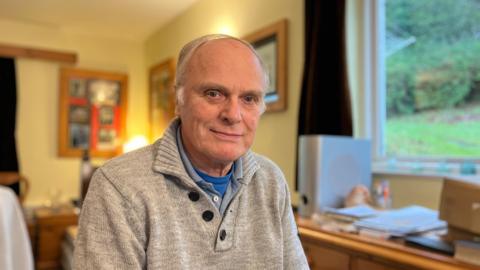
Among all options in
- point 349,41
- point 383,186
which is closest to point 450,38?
point 349,41

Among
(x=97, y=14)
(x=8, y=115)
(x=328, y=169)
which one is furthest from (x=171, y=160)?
(x=8, y=115)

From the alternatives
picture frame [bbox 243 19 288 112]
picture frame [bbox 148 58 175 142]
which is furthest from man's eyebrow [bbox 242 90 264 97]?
picture frame [bbox 148 58 175 142]

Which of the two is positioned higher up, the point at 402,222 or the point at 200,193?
the point at 200,193

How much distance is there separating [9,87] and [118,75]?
1060mm

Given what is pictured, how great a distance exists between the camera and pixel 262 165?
1131 millimetres

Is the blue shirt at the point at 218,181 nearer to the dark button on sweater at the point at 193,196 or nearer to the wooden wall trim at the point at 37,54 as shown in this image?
the dark button on sweater at the point at 193,196

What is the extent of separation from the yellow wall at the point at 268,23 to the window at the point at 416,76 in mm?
355

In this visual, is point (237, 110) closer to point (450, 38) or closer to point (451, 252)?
point (451, 252)

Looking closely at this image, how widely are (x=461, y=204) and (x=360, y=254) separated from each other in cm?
34

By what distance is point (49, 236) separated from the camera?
350 centimetres

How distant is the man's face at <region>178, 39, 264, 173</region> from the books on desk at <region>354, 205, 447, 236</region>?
0.70 metres

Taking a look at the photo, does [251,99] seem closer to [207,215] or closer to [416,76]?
[207,215]

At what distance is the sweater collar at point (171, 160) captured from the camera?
905 millimetres

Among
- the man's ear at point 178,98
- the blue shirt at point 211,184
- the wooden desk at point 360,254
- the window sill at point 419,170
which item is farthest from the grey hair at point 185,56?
the window sill at point 419,170
